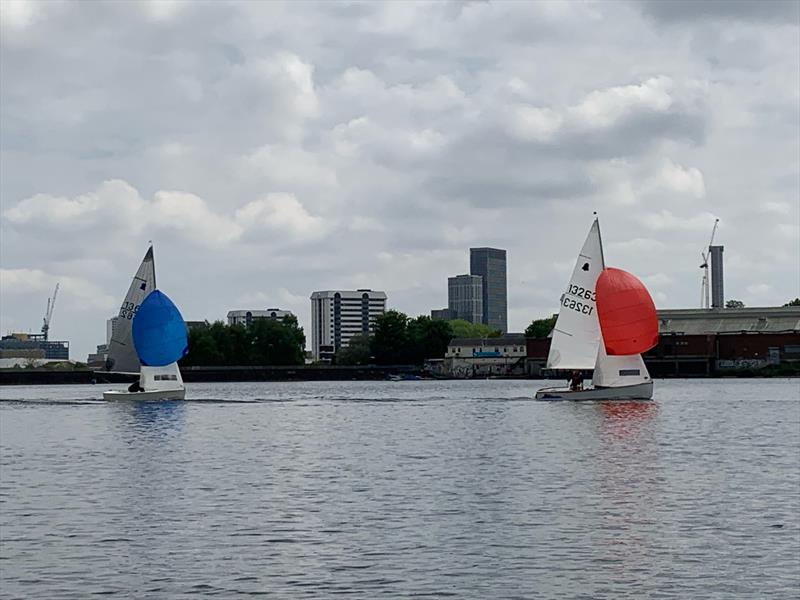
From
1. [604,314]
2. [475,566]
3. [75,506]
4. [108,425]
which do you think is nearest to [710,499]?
[475,566]

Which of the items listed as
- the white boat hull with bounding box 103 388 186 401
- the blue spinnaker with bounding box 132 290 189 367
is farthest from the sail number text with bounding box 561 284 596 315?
the white boat hull with bounding box 103 388 186 401

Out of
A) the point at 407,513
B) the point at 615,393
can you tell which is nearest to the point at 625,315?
the point at 615,393

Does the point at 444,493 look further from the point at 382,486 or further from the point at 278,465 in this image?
the point at 278,465

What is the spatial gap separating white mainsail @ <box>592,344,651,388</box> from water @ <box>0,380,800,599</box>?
19.7 m

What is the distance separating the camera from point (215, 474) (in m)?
41.2

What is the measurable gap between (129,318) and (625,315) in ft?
129

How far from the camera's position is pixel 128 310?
101 metres

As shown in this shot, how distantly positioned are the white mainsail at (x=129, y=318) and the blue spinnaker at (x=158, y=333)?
1056cm

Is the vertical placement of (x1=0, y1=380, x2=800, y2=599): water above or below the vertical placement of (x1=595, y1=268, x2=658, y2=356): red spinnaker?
below

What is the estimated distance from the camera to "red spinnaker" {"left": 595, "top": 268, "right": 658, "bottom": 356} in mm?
80500

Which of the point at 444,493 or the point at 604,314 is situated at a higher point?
the point at 604,314

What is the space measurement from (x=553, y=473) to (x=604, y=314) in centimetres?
4227

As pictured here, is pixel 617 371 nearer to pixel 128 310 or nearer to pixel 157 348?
pixel 157 348

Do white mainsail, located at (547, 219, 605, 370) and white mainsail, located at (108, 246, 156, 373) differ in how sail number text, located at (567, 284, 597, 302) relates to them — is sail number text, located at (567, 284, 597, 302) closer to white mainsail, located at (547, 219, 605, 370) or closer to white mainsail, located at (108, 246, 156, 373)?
white mainsail, located at (547, 219, 605, 370)
